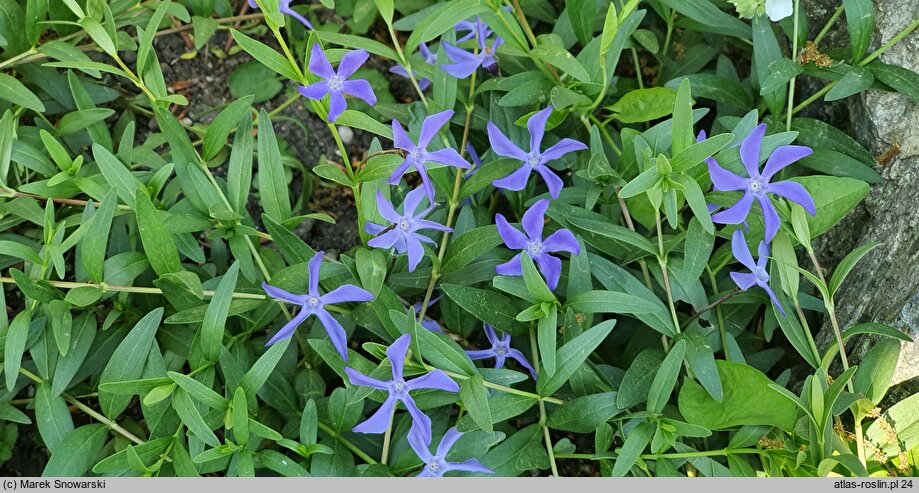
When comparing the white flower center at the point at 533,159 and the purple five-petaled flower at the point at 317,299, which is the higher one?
the white flower center at the point at 533,159

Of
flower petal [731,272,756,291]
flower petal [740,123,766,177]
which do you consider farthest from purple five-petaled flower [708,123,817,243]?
flower petal [731,272,756,291]

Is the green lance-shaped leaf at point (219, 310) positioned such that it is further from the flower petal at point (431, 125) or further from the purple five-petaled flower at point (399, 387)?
the flower petal at point (431, 125)

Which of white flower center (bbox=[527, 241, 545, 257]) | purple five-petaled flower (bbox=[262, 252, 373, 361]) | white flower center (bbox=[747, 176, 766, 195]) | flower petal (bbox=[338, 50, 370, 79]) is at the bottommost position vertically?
purple five-petaled flower (bbox=[262, 252, 373, 361])

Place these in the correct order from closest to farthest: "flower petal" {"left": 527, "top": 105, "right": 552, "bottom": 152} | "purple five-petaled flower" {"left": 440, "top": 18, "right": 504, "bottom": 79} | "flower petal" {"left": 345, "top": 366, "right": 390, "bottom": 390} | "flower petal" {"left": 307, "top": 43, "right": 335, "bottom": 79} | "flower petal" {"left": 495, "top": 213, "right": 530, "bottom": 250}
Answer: "flower petal" {"left": 307, "top": 43, "right": 335, "bottom": 79}
"flower petal" {"left": 345, "top": 366, "right": 390, "bottom": 390}
"flower petal" {"left": 495, "top": 213, "right": 530, "bottom": 250}
"flower petal" {"left": 527, "top": 105, "right": 552, "bottom": 152}
"purple five-petaled flower" {"left": 440, "top": 18, "right": 504, "bottom": 79}

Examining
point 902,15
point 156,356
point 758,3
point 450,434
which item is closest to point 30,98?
point 156,356

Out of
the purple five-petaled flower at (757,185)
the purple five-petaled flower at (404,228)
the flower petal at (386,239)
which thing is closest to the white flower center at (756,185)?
the purple five-petaled flower at (757,185)

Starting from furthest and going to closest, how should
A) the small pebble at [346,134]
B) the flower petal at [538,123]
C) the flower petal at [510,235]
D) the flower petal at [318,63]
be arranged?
the small pebble at [346,134], the flower petal at [538,123], the flower petal at [510,235], the flower petal at [318,63]

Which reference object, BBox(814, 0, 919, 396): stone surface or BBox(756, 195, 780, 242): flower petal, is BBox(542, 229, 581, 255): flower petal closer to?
BBox(756, 195, 780, 242): flower petal

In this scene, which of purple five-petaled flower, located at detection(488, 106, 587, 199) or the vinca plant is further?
purple five-petaled flower, located at detection(488, 106, 587, 199)
